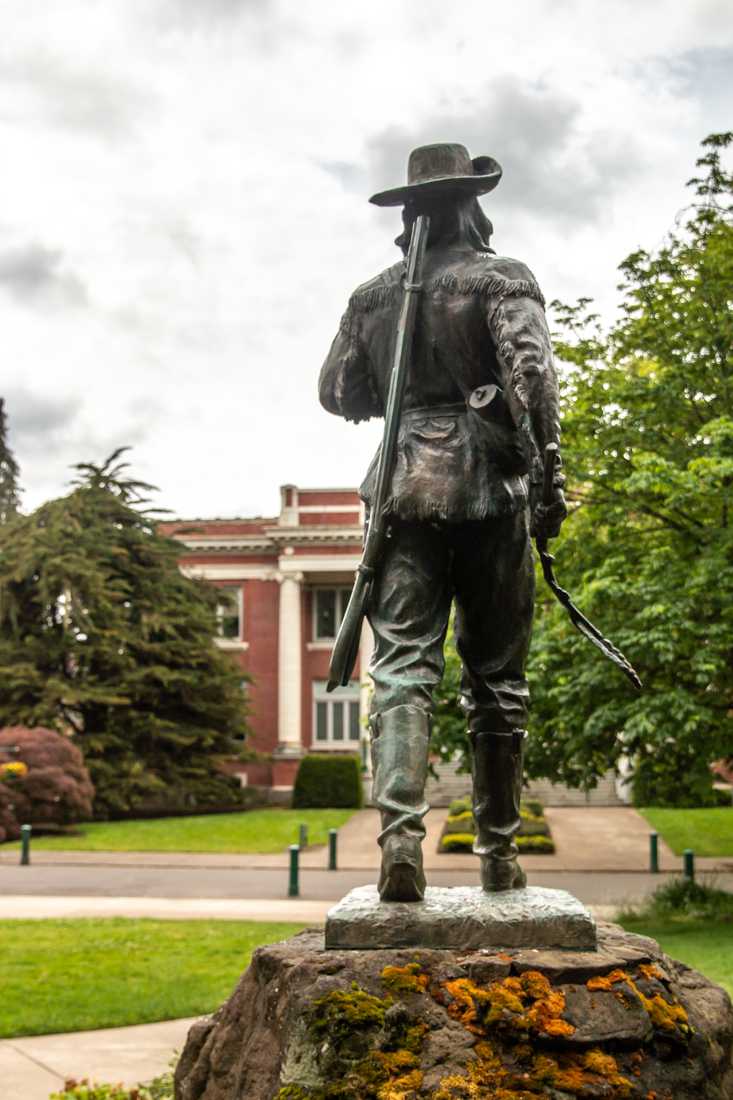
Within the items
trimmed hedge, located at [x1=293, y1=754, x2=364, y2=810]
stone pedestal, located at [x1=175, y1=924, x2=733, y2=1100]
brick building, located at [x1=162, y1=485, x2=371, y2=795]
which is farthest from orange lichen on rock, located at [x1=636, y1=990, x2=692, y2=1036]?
brick building, located at [x1=162, y1=485, x2=371, y2=795]

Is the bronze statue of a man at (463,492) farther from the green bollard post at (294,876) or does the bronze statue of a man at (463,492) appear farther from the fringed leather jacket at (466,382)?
the green bollard post at (294,876)

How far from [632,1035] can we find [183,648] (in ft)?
107

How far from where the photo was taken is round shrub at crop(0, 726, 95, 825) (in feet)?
92.8

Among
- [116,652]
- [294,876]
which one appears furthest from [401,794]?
[116,652]

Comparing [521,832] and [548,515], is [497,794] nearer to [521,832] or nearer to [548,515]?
[548,515]

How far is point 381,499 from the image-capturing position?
4227 millimetres

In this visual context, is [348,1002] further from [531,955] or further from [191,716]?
[191,716]

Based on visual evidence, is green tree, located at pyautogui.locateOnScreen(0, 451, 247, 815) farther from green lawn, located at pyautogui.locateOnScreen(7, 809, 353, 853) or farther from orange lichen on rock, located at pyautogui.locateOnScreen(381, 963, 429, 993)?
orange lichen on rock, located at pyautogui.locateOnScreen(381, 963, 429, 993)

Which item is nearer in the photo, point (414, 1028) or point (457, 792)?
point (414, 1028)

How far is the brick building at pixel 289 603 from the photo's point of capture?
140 feet

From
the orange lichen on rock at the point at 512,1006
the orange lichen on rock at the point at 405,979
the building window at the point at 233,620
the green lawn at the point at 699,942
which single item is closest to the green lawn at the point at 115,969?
the green lawn at the point at 699,942

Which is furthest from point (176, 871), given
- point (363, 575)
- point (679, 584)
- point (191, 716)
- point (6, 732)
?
point (363, 575)

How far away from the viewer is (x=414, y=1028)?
11.3 feet

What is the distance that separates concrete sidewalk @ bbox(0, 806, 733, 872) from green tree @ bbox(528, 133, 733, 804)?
658 cm
